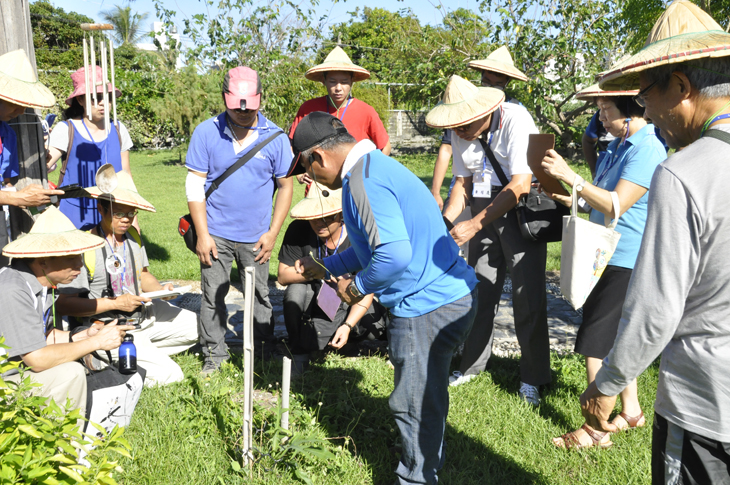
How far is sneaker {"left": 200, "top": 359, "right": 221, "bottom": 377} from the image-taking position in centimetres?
461

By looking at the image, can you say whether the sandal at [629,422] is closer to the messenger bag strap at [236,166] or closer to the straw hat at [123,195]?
the messenger bag strap at [236,166]

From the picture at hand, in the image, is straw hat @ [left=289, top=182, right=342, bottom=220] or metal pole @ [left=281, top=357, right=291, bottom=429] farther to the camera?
straw hat @ [left=289, top=182, right=342, bottom=220]

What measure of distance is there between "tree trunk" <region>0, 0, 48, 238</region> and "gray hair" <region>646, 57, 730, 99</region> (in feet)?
13.7

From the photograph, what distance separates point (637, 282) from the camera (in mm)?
1760

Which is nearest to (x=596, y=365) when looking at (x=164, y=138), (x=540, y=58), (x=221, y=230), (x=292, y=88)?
(x=221, y=230)

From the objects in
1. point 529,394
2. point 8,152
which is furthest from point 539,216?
point 8,152

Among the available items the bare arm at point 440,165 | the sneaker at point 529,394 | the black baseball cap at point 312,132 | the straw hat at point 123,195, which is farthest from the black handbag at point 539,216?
the straw hat at point 123,195

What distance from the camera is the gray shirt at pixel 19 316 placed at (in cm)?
Answer: 312

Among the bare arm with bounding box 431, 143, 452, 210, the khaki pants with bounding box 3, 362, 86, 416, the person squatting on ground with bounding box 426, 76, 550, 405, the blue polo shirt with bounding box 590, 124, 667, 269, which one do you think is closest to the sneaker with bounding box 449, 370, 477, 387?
the person squatting on ground with bounding box 426, 76, 550, 405

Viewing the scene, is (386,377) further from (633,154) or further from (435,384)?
(633,154)

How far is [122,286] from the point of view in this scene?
4359 millimetres

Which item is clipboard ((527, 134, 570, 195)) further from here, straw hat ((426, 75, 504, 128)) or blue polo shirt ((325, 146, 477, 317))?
blue polo shirt ((325, 146, 477, 317))

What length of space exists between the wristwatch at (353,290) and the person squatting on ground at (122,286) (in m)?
1.71

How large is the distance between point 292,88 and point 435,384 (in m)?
11.8
